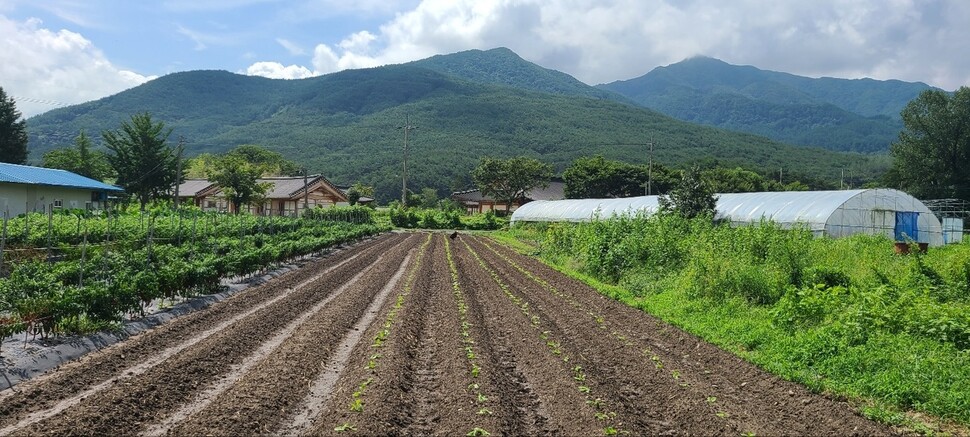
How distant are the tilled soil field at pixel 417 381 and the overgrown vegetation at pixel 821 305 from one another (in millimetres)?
646

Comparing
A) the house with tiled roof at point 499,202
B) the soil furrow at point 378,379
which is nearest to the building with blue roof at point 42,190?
the soil furrow at point 378,379

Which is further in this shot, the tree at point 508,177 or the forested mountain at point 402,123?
the forested mountain at point 402,123

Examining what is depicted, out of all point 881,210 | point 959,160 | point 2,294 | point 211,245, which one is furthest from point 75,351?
point 959,160

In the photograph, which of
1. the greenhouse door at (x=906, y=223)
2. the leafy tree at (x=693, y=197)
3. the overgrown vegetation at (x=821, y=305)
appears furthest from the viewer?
the leafy tree at (x=693, y=197)

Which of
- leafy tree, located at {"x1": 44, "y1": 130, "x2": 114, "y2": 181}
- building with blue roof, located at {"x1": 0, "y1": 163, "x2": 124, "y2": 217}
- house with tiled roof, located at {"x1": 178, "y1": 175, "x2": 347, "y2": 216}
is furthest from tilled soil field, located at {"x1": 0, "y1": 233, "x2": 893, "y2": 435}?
leafy tree, located at {"x1": 44, "y1": 130, "x2": 114, "y2": 181}

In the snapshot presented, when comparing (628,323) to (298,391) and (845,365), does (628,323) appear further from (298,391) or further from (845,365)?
(298,391)

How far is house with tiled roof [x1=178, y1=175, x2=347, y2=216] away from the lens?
178 feet

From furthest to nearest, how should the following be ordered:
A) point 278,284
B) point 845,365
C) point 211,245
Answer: point 211,245 → point 278,284 → point 845,365

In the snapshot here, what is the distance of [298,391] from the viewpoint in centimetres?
727

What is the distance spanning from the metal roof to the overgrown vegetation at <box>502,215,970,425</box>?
28.8 m

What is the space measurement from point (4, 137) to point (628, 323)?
53.2 metres

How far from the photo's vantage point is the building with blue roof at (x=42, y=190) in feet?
102

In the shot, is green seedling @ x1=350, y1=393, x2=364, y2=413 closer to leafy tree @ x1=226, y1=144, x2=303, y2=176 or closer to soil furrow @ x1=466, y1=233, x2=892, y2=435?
soil furrow @ x1=466, y1=233, x2=892, y2=435

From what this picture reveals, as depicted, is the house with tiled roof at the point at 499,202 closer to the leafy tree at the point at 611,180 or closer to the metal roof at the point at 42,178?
the leafy tree at the point at 611,180
